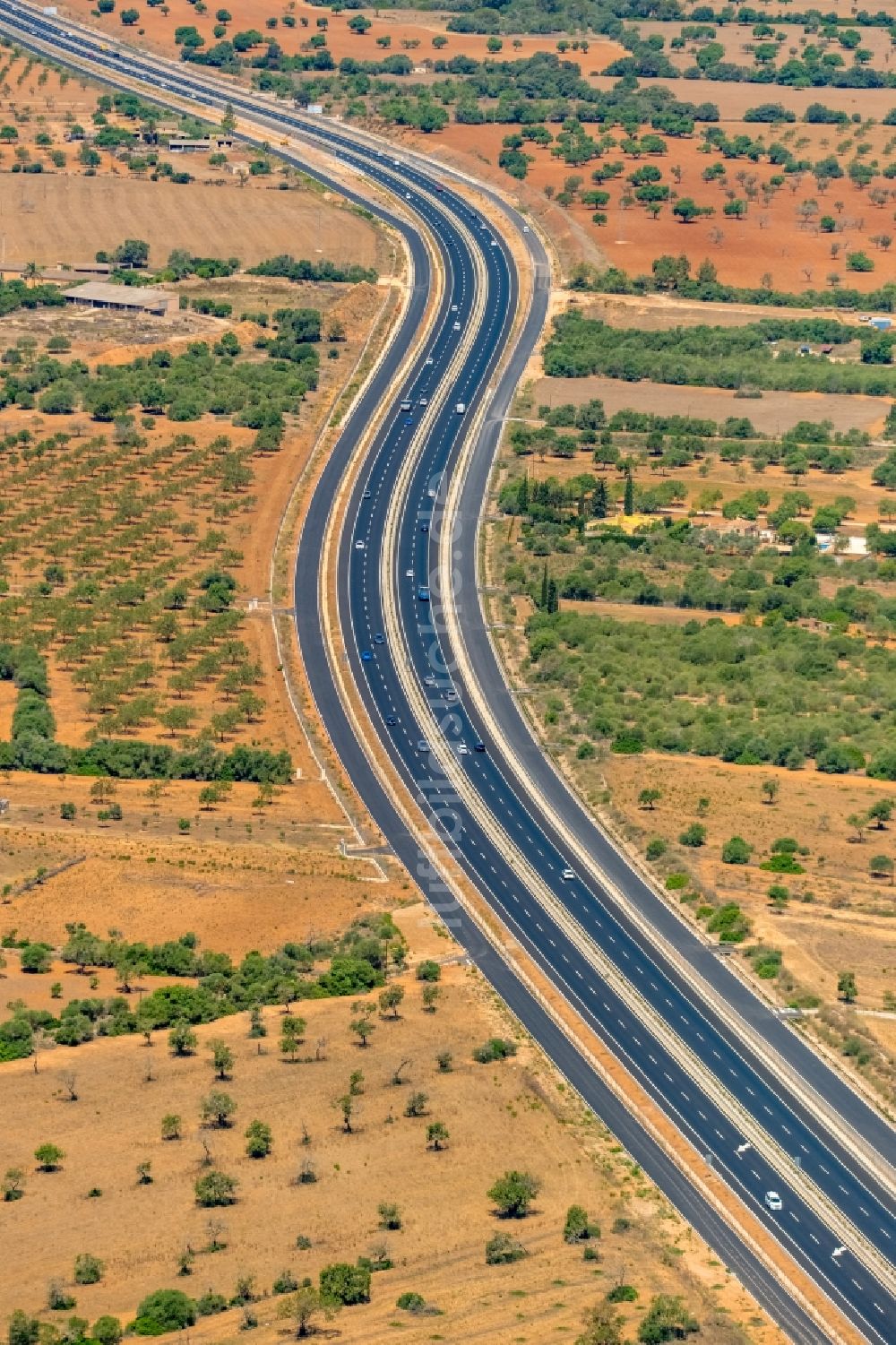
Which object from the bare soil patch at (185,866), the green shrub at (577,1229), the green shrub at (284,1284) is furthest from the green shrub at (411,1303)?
the bare soil patch at (185,866)

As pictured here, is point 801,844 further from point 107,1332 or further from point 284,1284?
point 107,1332

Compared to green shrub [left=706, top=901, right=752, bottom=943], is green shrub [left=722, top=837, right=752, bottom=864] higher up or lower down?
higher up

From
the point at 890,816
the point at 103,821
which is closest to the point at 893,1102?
the point at 890,816

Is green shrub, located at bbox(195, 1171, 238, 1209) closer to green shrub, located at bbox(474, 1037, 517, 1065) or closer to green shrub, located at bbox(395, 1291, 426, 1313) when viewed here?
green shrub, located at bbox(395, 1291, 426, 1313)

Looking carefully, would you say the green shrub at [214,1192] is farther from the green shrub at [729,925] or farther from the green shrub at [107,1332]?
the green shrub at [729,925]

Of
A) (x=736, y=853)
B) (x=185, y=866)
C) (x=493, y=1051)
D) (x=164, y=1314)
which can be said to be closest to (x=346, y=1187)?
(x=164, y=1314)

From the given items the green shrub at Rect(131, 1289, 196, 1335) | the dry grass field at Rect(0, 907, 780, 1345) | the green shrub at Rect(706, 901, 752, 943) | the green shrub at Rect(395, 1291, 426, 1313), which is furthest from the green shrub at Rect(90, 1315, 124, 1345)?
the green shrub at Rect(706, 901, 752, 943)

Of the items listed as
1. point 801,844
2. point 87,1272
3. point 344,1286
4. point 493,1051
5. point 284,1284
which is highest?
point 801,844

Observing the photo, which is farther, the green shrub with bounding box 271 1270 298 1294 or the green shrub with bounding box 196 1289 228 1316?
the green shrub with bounding box 271 1270 298 1294

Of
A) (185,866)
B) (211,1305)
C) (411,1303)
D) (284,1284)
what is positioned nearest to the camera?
(211,1305)
